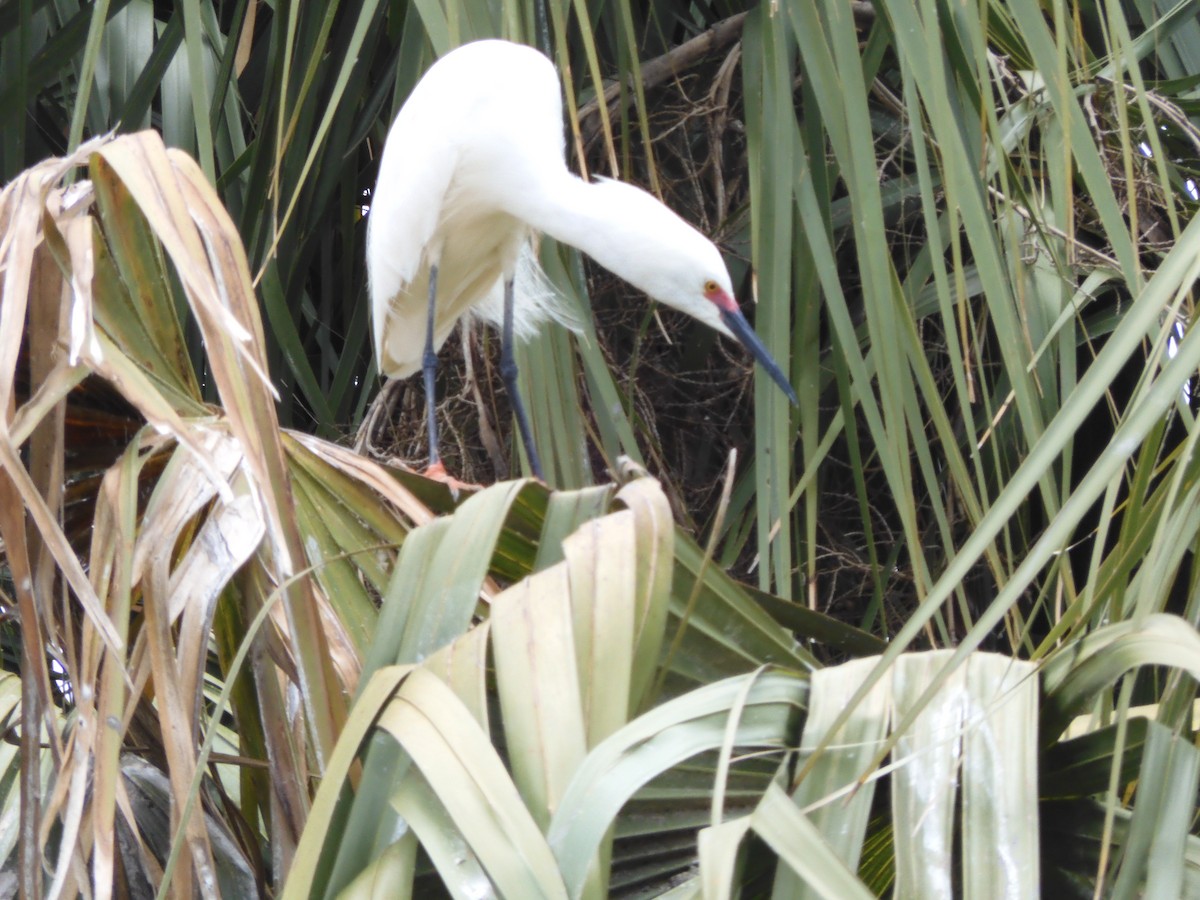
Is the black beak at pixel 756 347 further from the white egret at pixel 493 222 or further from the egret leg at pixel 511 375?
the egret leg at pixel 511 375

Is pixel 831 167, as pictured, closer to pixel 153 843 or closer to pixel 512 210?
pixel 512 210

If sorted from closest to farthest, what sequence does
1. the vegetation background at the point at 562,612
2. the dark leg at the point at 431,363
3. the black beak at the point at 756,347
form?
1. the vegetation background at the point at 562,612
2. the black beak at the point at 756,347
3. the dark leg at the point at 431,363

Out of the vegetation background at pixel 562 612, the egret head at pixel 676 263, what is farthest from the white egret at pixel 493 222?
the vegetation background at pixel 562 612

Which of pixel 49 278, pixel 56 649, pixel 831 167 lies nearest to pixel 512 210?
pixel 831 167

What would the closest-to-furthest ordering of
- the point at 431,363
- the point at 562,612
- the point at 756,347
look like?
the point at 562,612 < the point at 756,347 < the point at 431,363

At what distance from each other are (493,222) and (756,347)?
0.66 m

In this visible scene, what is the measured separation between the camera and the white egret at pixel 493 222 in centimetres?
163

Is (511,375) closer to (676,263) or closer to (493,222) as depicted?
(493,222)

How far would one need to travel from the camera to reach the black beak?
4.22 ft

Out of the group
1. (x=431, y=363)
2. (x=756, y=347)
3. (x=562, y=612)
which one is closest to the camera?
(x=562, y=612)

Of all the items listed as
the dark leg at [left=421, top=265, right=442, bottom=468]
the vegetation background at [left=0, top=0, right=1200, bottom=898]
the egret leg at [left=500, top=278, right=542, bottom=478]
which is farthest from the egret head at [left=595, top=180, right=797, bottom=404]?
the dark leg at [left=421, top=265, right=442, bottom=468]

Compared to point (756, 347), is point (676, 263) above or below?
above

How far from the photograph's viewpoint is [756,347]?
4.99 ft

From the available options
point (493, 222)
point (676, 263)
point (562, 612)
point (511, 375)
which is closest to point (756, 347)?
point (676, 263)
